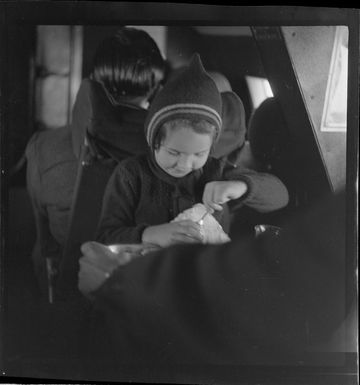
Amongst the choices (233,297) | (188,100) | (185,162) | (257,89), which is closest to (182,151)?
(185,162)

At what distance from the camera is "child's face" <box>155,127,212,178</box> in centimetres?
217

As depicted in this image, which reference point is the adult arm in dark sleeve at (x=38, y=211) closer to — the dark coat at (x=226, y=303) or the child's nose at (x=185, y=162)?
the dark coat at (x=226, y=303)

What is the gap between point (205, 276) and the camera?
85.8 inches

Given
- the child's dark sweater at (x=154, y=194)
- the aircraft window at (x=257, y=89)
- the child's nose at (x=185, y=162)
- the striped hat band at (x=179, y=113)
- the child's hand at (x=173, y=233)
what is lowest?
the child's hand at (x=173, y=233)

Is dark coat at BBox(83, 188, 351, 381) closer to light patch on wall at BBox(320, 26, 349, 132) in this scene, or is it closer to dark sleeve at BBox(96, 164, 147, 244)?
dark sleeve at BBox(96, 164, 147, 244)

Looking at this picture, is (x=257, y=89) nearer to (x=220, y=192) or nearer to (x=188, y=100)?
(x=188, y=100)

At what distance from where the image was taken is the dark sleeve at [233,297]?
2.18 metres

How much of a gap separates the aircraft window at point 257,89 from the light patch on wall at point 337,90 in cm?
17

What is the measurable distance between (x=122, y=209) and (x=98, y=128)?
220 millimetres

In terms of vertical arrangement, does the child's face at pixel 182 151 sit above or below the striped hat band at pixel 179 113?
below

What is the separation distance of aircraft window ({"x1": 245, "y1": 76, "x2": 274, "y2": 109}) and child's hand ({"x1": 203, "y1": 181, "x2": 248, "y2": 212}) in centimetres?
21

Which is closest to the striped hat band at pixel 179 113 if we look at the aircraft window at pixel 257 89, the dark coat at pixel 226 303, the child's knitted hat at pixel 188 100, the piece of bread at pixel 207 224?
the child's knitted hat at pixel 188 100

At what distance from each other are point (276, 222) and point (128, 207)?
39 centimetres

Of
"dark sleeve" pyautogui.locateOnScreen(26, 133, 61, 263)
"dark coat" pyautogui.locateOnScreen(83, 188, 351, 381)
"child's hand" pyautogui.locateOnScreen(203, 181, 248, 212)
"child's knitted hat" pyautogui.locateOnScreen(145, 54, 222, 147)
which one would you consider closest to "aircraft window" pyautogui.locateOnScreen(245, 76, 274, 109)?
"child's knitted hat" pyautogui.locateOnScreen(145, 54, 222, 147)
